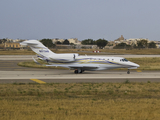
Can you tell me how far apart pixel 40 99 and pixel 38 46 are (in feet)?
72.8

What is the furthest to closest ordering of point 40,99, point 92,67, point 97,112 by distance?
1. point 92,67
2. point 40,99
3. point 97,112

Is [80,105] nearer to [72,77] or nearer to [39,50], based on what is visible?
[72,77]

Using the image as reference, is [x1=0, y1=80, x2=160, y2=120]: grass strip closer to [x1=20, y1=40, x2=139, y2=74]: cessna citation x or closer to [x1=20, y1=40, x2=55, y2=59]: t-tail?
[x1=20, y1=40, x2=139, y2=74]: cessna citation x

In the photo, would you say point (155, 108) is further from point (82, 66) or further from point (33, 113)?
point (82, 66)

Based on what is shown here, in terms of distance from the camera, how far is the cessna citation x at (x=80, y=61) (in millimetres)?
35031

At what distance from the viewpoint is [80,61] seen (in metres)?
36.1

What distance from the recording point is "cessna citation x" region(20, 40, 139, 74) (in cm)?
3503

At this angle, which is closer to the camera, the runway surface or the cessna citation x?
the runway surface

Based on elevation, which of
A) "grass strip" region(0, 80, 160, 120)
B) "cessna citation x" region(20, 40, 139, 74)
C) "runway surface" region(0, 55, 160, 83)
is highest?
"cessna citation x" region(20, 40, 139, 74)

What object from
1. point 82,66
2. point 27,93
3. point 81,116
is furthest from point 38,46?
point 81,116

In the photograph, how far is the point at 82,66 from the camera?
115 feet

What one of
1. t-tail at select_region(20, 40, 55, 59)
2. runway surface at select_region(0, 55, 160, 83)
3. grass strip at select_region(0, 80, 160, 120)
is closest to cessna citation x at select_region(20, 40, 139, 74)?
t-tail at select_region(20, 40, 55, 59)

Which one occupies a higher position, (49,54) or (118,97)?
(49,54)

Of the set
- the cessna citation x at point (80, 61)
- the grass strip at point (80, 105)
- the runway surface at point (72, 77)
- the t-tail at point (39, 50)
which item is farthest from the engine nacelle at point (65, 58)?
the grass strip at point (80, 105)
